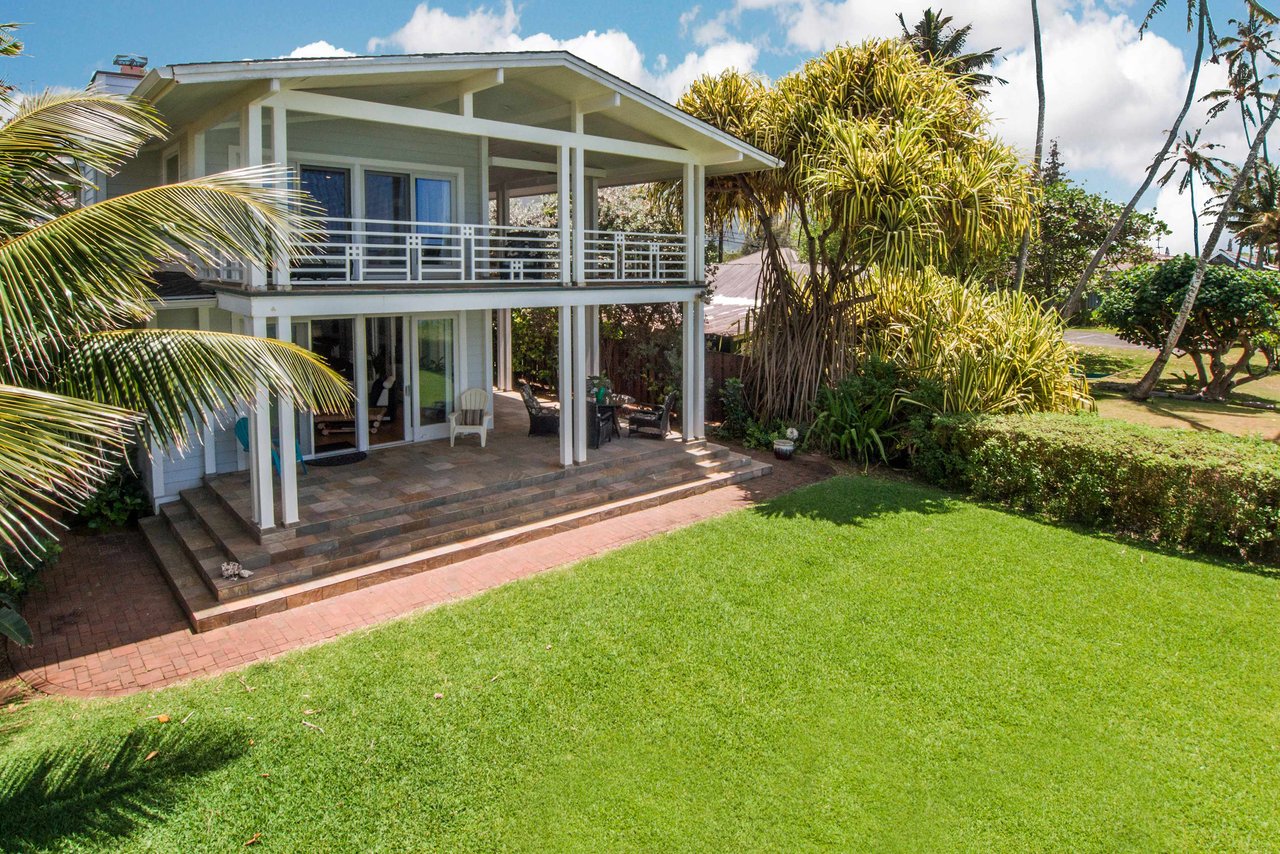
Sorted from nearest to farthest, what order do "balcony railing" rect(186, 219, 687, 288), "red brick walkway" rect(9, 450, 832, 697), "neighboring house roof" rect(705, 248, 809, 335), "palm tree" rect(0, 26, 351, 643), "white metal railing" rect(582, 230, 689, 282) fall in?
"palm tree" rect(0, 26, 351, 643), "red brick walkway" rect(9, 450, 832, 697), "balcony railing" rect(186, 219, 687, 288), "white metal railing" rect(582, 230, 689, 282), "neighboring house roof" rect(705, 248, 809, 335)

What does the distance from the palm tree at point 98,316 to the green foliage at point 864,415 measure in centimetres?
1054

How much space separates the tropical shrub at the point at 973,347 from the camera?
46.6ft

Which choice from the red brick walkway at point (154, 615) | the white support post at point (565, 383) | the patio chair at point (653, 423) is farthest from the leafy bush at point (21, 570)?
the patio chair at point (653, 423)

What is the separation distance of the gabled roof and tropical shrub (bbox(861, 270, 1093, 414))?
4.09m

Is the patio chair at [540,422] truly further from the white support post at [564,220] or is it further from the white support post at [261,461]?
the white support post at [261,461]

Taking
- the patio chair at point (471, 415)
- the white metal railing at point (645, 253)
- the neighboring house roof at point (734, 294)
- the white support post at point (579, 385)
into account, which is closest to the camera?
the white support post at point (579, 385)

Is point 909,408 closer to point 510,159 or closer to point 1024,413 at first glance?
point 1024,413

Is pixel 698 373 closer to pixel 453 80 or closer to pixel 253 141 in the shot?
pixel 453 80

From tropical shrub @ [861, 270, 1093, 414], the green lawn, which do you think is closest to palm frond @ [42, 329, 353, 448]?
the green lawn

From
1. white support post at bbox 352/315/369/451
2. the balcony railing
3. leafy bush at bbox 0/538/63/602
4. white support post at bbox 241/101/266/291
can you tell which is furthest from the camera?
white support post at bbox 352/315/369/451

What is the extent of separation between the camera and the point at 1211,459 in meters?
10.8

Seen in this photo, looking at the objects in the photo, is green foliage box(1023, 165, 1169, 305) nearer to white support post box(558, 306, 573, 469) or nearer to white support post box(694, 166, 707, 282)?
white support post box(694, 166, 707, 282)

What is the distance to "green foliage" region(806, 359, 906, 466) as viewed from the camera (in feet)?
49.5

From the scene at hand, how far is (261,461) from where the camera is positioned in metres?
9.59
